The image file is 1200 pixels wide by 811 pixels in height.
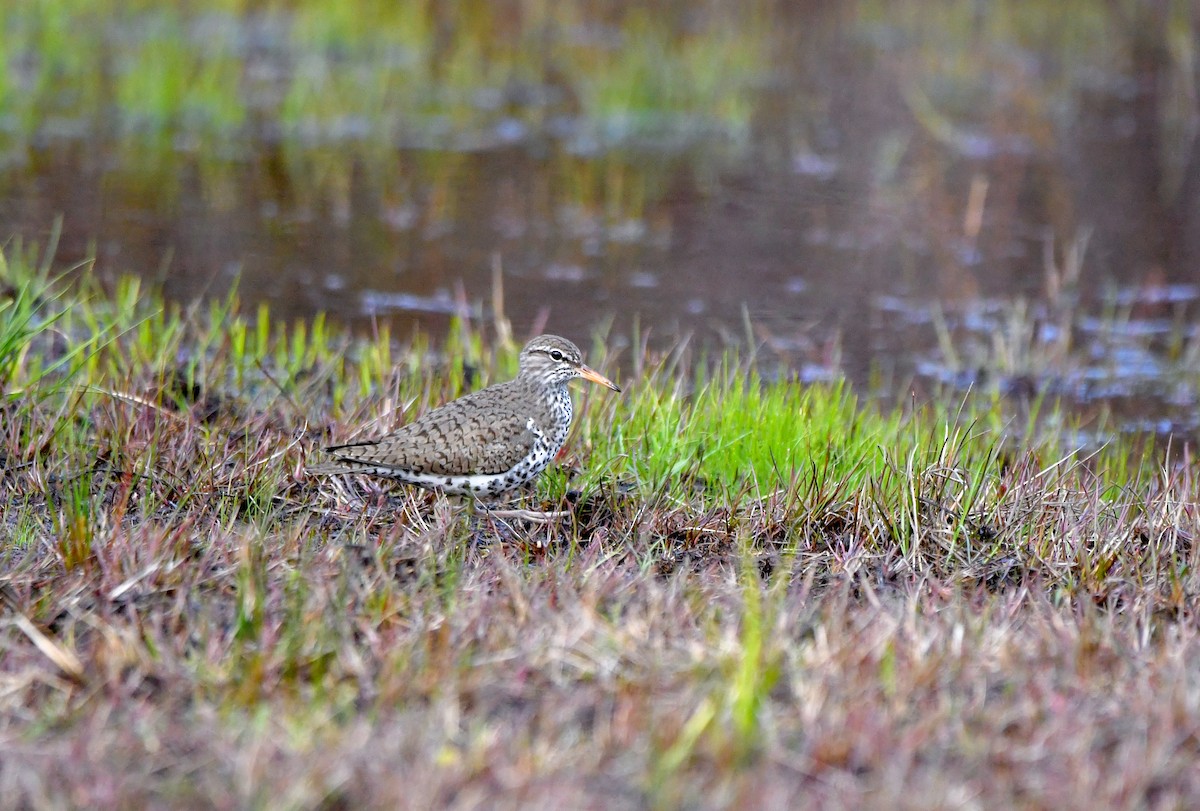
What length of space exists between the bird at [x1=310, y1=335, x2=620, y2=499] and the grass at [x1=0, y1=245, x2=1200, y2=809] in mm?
162

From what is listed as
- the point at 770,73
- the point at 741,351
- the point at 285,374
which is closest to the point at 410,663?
the point at 285,374

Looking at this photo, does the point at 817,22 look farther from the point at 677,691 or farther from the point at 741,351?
the point at 677,691

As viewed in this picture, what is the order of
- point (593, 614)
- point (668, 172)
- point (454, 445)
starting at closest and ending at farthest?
point (593, 614) → point (454, 445) → point (668, 172)

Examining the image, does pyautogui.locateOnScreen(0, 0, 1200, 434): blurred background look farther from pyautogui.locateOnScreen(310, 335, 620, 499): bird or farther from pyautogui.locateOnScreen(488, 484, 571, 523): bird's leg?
pyautogui.locateOnScreen(488, 484, 571, 523): bird's leg

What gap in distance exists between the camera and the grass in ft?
10.8

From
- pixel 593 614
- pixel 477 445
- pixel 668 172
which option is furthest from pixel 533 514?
pixel 668 172

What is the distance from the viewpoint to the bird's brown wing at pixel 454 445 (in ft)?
16.4

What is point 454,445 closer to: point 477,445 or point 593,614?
point 477,445

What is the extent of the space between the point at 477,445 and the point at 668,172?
299 inches

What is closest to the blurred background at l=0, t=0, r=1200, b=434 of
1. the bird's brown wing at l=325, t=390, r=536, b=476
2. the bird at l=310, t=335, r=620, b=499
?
the bird at l=310, t=335, r=620, b=499

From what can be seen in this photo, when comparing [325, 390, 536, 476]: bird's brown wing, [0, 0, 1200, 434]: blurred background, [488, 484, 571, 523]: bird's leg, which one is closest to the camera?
[325, 390, 536, 476]: bird's brown wing

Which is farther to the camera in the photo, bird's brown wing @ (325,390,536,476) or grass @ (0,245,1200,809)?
bird's brown wing @ (325,390,536,476)

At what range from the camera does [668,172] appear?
12344mm

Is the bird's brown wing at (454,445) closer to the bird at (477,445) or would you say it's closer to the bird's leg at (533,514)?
the bird at (477,445)
